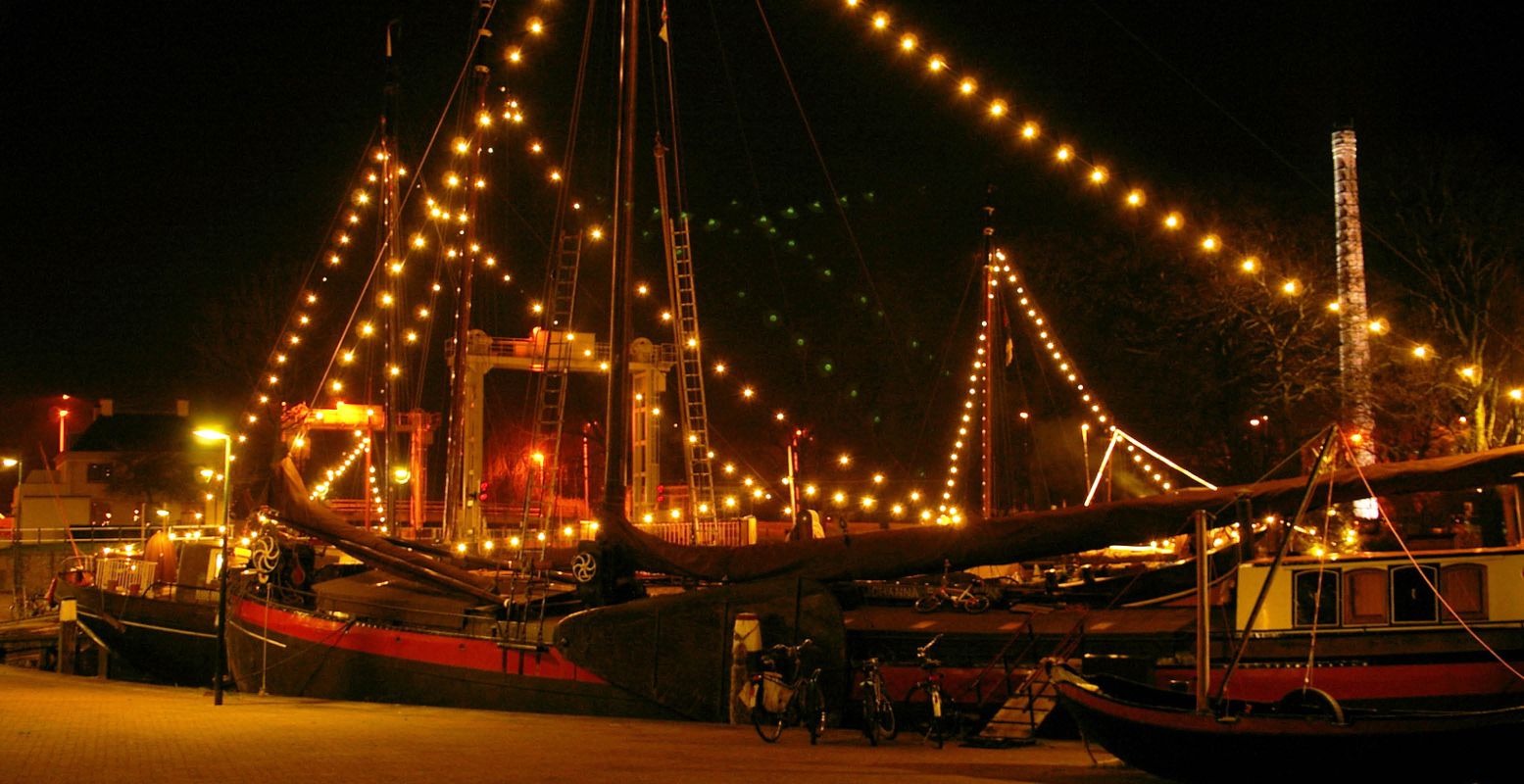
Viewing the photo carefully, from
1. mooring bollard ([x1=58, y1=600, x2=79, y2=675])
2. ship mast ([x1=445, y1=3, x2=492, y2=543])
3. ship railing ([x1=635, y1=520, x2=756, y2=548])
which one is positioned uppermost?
ship mast ([x1=445, y1=3, x2=492, y2=543])

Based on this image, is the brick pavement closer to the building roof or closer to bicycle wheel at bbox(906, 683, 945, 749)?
bicycle wheel at bbox(906, 683, 945, 749)

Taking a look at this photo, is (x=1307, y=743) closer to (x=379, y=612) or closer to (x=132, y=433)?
(x=379, y=612)

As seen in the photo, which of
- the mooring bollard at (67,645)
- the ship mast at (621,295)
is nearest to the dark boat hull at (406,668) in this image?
the ship mast at (621,295)

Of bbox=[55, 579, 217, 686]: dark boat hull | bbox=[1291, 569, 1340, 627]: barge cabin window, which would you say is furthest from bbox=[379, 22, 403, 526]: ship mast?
bbox=[1291, 569, 1340, 627]: barge cabin window

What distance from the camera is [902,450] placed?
40.0m

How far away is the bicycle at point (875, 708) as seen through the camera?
12133 mm

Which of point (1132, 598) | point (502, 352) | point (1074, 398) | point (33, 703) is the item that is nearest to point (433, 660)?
point (33, 703)

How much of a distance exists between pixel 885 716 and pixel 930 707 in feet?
1.56

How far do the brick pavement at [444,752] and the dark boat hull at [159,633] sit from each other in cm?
598

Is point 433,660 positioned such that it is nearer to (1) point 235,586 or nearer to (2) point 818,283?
(1) point 235,586

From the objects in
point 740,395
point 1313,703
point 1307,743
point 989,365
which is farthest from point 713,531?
point 740,395

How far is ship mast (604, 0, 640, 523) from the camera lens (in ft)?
49.5

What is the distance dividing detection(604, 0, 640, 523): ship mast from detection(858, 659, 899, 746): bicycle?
4.19 m

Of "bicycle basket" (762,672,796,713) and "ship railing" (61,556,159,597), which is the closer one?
"bicycle basket" (762,672,796,713)
